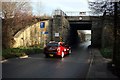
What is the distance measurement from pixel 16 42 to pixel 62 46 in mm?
14371

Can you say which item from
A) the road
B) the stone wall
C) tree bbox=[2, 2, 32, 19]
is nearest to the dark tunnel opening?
the stone wall

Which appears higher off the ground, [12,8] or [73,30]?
[12,8]

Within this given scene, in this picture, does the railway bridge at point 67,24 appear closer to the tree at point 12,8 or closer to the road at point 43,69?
the tree at point 12,8

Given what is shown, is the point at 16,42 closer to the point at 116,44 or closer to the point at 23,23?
the point at 23,23

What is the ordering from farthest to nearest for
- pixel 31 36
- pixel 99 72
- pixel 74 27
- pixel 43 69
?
pixel 74 27 < pixel 31 36 < pixel 43 69 < pixel 99 72

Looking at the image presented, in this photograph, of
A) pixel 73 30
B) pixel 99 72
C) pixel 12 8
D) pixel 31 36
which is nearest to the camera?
pixel 99 72

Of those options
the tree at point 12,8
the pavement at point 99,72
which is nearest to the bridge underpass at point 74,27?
the tree at point 12,8

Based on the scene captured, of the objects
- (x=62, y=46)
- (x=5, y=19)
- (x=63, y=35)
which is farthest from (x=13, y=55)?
(x=63, y=35)

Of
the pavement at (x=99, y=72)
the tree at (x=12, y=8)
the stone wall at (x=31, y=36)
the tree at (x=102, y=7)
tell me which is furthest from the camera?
the stone wall at (x=31, y=36)

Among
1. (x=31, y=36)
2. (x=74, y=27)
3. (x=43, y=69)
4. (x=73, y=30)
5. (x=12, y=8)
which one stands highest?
(x=12, y=8)

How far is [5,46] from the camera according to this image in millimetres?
33312

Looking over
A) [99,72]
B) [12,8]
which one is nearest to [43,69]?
[99,72]

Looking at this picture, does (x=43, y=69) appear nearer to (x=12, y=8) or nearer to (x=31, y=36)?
(x=12, y=8)

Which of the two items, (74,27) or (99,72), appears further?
(74,27)
